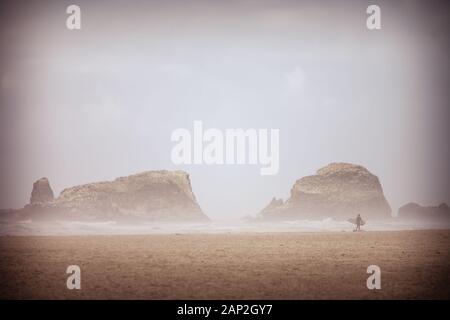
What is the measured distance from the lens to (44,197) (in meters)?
131

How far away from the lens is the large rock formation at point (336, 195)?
507 ft

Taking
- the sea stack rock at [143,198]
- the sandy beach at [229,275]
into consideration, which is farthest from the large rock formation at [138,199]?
the sandy beach at [229,275]

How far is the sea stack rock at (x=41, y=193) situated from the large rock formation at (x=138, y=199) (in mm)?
5838

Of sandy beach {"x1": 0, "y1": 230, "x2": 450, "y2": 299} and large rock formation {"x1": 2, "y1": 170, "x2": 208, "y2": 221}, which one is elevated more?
sandy beach {"x1": 0, "y1": 230, "x2": 450, "y2": 299}

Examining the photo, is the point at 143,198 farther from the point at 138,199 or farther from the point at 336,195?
the point at 336,195

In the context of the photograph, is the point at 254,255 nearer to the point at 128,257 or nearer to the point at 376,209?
the point at 128,257

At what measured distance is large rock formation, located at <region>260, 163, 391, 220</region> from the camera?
507ft

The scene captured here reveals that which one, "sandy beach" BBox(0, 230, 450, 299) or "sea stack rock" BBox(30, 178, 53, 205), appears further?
"sea stack rock" BBox(30, 178, 53, 205)

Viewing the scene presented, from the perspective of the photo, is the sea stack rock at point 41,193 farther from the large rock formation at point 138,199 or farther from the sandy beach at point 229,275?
the sandy beach at point 229,275

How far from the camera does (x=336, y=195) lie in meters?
160

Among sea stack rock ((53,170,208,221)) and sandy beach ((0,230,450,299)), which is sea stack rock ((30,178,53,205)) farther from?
sandy beach ((0,230,450,299))

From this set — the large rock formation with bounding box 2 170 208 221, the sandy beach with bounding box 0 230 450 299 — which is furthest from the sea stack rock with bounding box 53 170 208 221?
the sandy beach with bounding box 0 230 450 299
